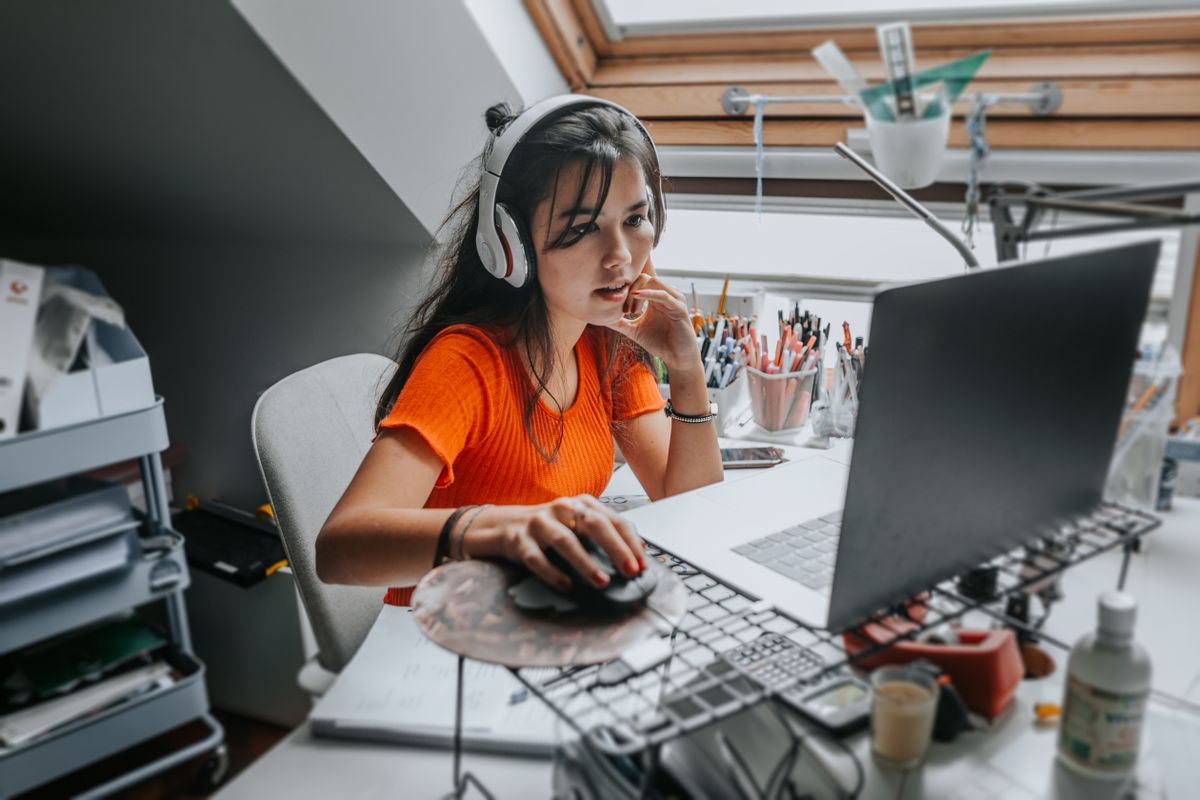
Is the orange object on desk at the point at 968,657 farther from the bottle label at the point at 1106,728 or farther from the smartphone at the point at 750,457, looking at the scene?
the smartphone at the point at 750,457

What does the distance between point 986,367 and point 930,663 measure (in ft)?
0.65

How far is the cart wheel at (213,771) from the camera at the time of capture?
5.52ft

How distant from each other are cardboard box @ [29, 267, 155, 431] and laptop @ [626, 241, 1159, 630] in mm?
A: 1140

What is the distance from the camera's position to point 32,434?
1.34 m

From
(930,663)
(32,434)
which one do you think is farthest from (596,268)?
(32,434)

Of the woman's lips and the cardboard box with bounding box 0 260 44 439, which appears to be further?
the cardboard box with bounding box 0 260 44 439

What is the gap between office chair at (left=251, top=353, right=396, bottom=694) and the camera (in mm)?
1020

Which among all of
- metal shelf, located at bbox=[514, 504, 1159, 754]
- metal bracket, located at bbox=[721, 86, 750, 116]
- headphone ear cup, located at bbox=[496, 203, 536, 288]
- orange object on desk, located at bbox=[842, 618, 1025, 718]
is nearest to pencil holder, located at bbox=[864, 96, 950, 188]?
metal bracket, located at bbox=[721, 86, 750, 116]

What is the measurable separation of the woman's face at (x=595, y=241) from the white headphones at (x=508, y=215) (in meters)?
0.03

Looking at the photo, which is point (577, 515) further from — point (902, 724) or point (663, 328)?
point (663, 328)

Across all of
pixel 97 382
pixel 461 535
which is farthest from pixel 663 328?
pixel 97 382

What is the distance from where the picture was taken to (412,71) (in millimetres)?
1351

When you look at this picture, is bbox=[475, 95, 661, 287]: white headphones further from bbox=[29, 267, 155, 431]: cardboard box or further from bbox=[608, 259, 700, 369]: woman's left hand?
bbox=[29, 267, 155, 431]: cardboard box

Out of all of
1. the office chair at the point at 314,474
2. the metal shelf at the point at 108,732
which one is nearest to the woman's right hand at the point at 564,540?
the office chair at the point at 314,474
